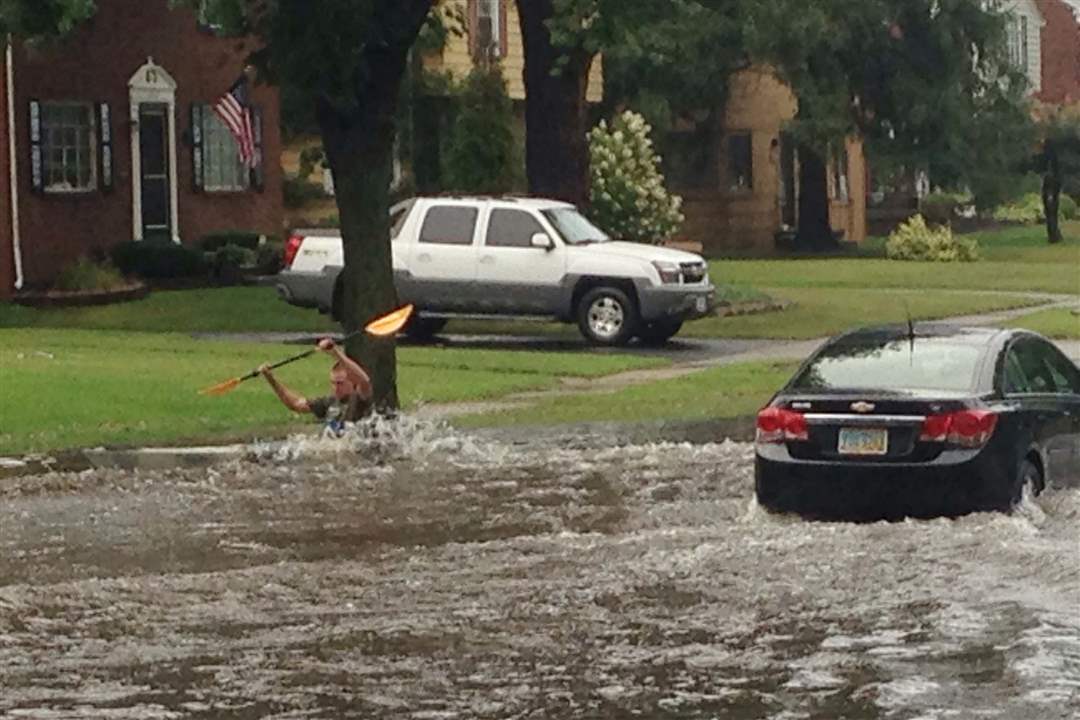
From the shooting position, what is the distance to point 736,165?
6053cm

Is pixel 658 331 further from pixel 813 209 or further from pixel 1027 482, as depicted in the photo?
pixel 813 209

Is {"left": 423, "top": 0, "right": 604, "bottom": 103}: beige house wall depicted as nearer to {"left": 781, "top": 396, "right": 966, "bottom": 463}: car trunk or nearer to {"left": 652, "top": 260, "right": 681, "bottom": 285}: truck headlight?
{"left": 652, "top": 260, "right": 681, "bottom": 285}: truck headlight

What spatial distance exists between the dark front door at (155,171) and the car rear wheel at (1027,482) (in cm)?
2625

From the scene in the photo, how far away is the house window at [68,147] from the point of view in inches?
1499

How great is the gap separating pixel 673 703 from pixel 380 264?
12.1m

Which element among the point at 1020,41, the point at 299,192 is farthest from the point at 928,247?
the point at 1020,41

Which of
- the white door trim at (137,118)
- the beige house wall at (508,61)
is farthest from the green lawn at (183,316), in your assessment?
the beige house wall at (508,61)

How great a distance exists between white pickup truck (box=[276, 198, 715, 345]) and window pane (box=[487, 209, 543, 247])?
13mm

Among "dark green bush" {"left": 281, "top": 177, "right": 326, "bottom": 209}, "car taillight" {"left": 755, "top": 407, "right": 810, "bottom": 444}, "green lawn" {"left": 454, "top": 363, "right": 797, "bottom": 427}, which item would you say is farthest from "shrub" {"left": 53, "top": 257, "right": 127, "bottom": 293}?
"car taillight" {"left": 755, "top": 407, "right": 810, "bottom": 444}

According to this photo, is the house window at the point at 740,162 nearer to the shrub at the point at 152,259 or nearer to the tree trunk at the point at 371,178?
the shrub at the point at 152,259

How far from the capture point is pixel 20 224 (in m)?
36.8

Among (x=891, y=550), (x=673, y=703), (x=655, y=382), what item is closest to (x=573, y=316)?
A: (x=655, y=382)

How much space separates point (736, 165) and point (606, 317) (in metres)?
29.7

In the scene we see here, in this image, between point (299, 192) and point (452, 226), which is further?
point (299, 192)
